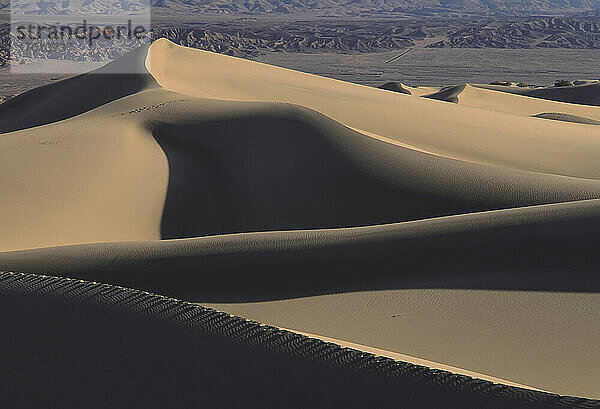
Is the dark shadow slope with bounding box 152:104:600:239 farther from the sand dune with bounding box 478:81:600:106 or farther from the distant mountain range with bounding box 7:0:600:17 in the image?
the distant mountain range with bounding box 7:0:600:17

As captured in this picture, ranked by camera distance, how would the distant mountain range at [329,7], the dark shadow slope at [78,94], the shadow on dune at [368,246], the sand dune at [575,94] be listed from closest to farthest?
the shadow on dune at [368,246] < the dark shadow slope at [78,94] < the sand dune at [575,94] < the distant mountain range at [329,7]

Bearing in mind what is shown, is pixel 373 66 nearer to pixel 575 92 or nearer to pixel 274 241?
pixel 575 92

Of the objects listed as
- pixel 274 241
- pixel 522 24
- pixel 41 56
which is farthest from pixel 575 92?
pixel 522 24

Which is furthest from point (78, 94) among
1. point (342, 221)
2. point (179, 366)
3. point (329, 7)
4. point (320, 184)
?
point (329, 7)

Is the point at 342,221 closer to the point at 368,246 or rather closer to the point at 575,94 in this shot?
the point at 368,246

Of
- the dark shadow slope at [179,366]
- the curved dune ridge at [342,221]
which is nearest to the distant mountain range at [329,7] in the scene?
the curved dune ridge at [342,221]

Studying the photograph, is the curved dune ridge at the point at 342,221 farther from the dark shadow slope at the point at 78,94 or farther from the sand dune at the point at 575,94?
the sand dune at the point at 575,94
